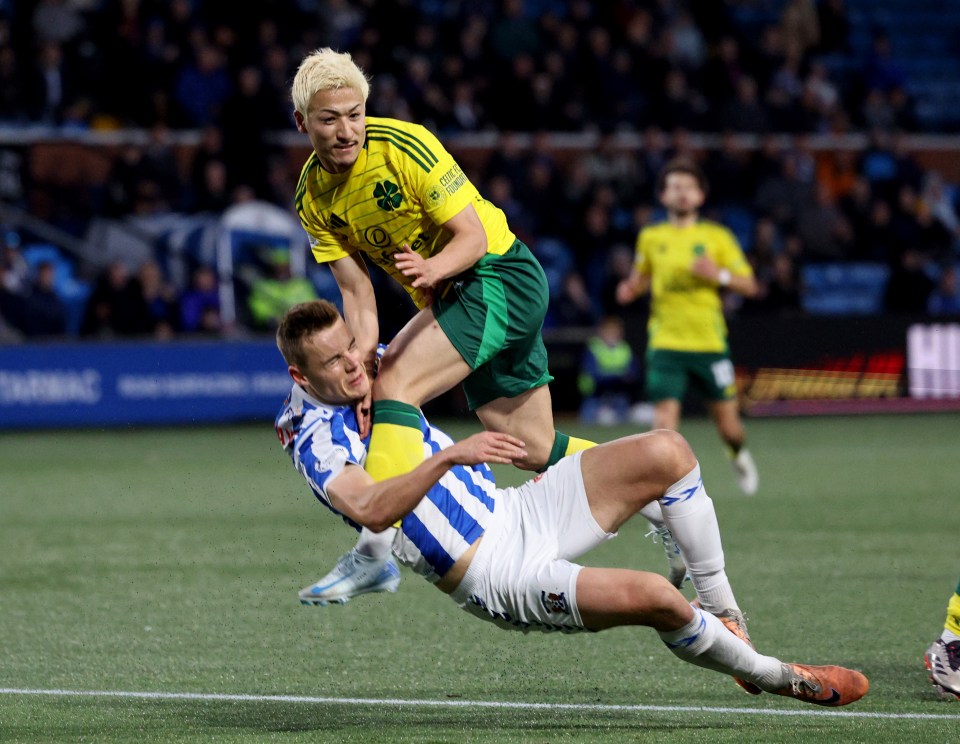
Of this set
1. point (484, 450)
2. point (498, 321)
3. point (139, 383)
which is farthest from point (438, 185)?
point (139, 383)

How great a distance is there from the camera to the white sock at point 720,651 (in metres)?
4.84

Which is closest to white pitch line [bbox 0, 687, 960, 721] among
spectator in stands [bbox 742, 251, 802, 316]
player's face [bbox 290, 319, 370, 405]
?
player's face [bbox 290, 319, 370, 405]

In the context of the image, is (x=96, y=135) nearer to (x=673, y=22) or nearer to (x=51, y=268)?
(x=51, y=268)

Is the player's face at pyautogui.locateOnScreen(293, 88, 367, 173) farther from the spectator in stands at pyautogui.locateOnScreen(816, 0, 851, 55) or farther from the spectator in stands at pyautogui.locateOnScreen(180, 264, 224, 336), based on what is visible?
the spectator in stands at pyautogui.locateOnScreen(816, 0, 851, 55)

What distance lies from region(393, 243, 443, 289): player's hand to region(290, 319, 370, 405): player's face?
34cm

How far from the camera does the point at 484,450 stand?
15.1 ft

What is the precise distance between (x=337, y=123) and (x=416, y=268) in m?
0.62

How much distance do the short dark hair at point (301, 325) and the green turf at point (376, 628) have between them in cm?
117

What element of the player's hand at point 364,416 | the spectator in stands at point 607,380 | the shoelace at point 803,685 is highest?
the player's hand at point 364,416

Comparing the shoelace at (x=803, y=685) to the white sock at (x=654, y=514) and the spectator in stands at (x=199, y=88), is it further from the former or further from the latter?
the spectator in stands at (x=199, y=88)

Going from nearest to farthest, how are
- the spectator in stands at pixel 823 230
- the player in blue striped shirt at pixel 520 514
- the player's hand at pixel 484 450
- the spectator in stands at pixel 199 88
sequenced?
the player's hand at pixel 484 450 → the player in blue striped shirt at pixel 520 514 → the spectator in stands at pixel 199 88 → the spectator in stands at pixel 823 230

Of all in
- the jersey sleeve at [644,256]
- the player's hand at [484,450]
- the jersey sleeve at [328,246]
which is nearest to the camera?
→ the player's hand at [484,450]

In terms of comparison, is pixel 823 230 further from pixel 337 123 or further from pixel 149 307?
pixel 337 123

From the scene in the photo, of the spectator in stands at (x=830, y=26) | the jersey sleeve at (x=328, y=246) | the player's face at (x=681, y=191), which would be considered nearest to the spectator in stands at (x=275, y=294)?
the player's face at (x=681, y=191)
